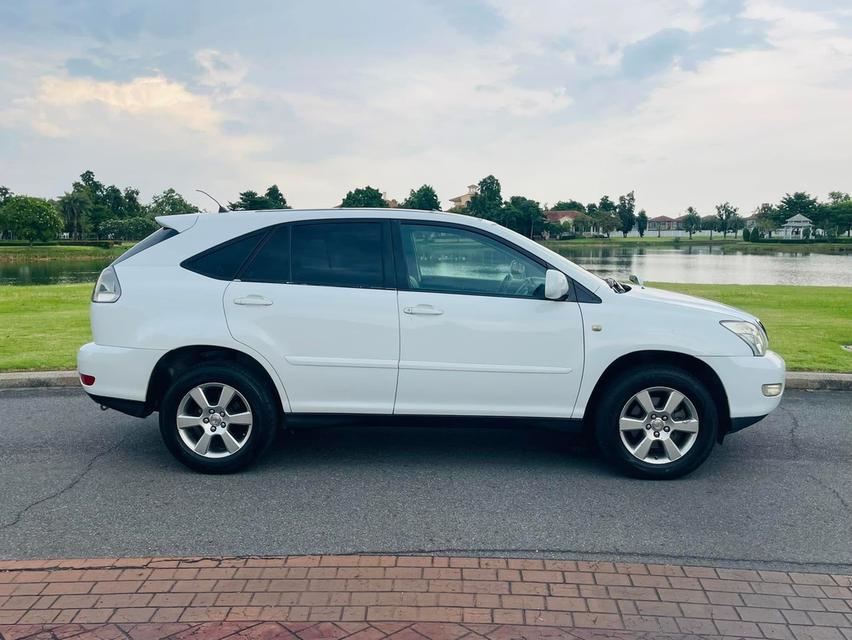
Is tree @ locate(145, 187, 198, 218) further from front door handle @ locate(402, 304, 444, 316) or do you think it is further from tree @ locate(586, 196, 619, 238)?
front door handle @ locate(402, 304, 444, 316)

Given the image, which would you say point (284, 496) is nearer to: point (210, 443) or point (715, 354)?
point (210, 443)

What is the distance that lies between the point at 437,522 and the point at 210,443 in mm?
1744

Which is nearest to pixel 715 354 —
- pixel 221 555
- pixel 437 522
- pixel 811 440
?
pixel 811 440

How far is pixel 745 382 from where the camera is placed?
478 centimetres

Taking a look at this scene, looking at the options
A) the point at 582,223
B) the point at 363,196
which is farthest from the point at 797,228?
the point at 363,196

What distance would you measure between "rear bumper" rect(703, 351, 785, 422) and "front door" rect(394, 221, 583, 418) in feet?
3.23

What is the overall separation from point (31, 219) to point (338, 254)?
110596 mm

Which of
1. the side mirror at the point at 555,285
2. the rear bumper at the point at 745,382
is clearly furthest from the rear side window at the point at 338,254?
the rear bumper at the point at 745,382

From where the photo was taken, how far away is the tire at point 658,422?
4727 millimetres

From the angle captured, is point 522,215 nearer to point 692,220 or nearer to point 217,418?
point 692,220

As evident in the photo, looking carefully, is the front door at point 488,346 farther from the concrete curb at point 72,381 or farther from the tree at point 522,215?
the tree at point 522,215

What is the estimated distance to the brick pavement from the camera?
2967 millimetres

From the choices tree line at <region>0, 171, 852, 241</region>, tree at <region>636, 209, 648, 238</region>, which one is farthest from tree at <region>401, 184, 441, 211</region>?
tree at <region>636, 209, 648, 238</region>

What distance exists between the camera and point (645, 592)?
331cm
